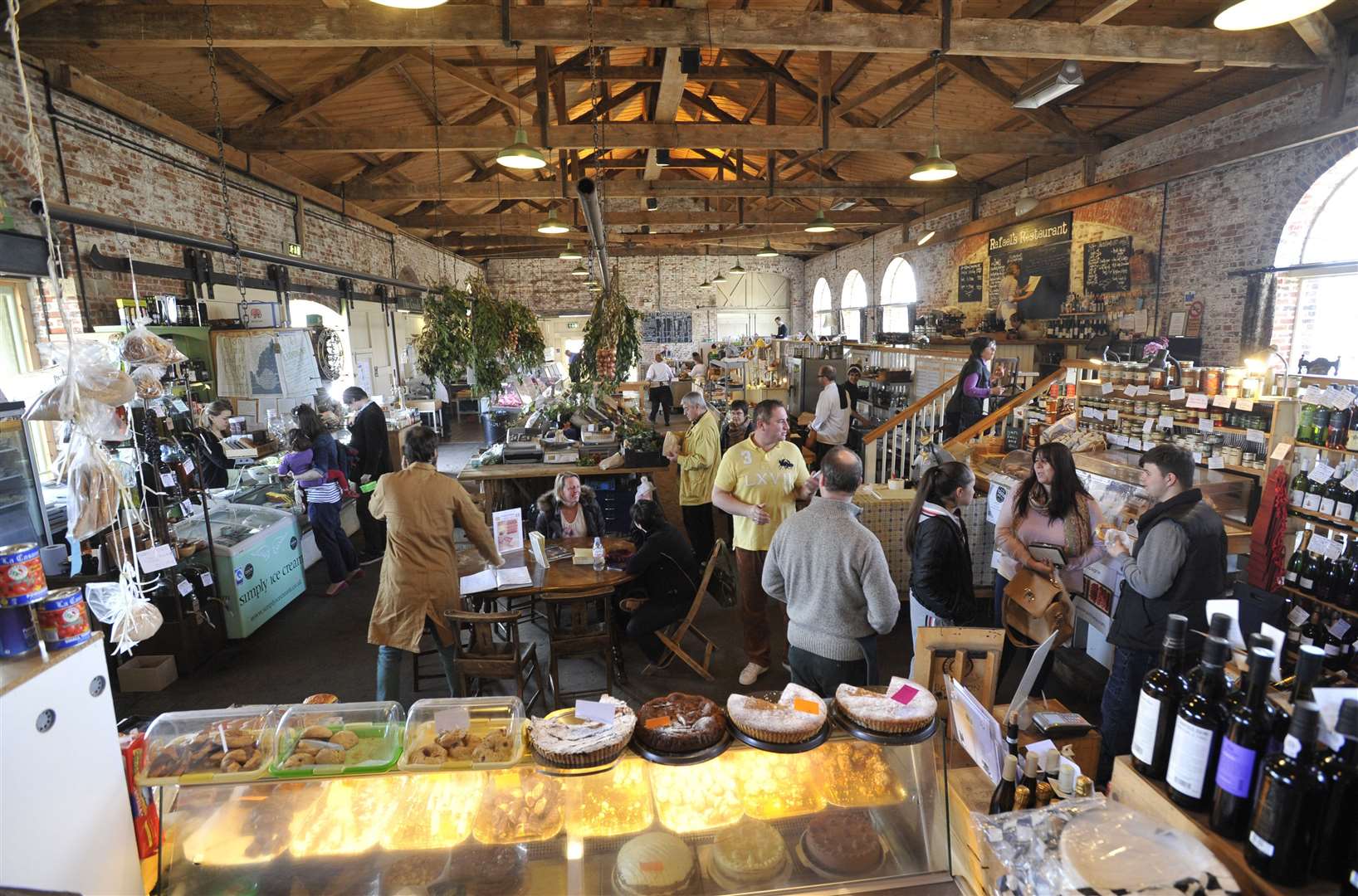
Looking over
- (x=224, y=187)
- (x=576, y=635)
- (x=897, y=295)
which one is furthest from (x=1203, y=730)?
(x=897, y=295)

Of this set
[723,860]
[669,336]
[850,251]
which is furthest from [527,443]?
[669,336]

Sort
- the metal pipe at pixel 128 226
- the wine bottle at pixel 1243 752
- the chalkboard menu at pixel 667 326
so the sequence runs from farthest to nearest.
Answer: the chalkboard menu at pixel 667 326
the metal pipe at pixel 128 226
the wine bottle at pixel 1243 752

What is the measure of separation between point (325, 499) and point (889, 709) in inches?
221

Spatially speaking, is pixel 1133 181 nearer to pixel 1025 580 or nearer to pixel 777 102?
pixel 777 102

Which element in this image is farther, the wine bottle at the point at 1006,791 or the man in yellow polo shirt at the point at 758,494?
the man in yellow polo shirt at the point at 758,494

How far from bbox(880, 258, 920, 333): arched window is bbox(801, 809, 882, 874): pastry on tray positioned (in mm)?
14351

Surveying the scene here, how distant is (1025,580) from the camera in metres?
3.51

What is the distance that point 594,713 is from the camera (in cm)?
198

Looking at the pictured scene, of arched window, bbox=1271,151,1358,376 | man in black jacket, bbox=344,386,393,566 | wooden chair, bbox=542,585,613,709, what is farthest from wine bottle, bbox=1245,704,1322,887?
man in black jacket, bbox=344,386,393,566

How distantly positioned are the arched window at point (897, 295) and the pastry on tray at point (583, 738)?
14.6m

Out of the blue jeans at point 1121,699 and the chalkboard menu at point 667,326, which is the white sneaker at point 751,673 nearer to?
the blue jeans at point 1121,699

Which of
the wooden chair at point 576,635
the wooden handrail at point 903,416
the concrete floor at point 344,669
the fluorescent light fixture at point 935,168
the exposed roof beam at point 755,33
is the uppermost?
the exposed roof beam at point 755,33

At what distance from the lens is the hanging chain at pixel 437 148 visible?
7269mm

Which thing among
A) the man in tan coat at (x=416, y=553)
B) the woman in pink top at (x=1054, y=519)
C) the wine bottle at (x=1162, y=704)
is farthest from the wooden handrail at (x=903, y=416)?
the wine bottle at (x=1162, y=704)
